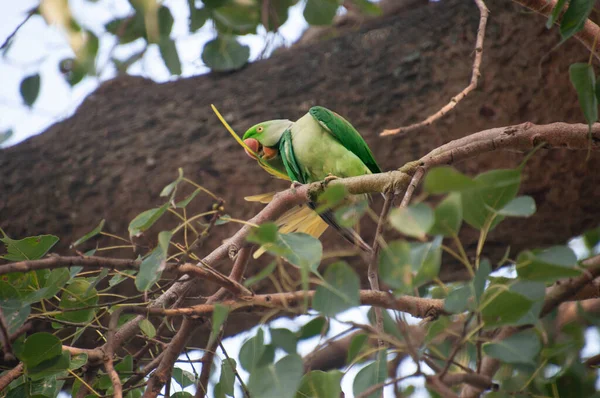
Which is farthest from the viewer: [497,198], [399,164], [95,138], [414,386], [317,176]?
[95,138]

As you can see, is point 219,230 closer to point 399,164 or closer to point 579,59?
point 399,164

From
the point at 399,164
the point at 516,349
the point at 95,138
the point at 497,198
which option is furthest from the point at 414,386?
the point at 95,138

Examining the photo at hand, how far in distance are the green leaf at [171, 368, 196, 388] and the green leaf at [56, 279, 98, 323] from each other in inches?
9.9

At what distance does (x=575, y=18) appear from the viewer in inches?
44.8

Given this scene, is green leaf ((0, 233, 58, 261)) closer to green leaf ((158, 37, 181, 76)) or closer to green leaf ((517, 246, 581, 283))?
green leaf ((158, 37, 181, 76))

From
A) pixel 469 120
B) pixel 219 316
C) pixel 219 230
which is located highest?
pixel 219 316

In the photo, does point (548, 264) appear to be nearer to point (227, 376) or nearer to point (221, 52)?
point (227, 376)

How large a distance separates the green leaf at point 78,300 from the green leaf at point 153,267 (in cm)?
33

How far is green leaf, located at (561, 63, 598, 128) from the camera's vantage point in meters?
1.10

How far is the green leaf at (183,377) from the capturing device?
4.88 ft

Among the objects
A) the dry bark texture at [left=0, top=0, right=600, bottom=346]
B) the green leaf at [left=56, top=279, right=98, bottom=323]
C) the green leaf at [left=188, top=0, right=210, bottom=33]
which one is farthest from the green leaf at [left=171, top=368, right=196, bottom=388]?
the dry bark texture at [left=0, top=0, right=600, bottom=346]

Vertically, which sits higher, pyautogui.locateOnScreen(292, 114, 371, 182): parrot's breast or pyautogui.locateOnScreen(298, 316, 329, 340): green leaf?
pyautogui.locateOnScreen(298, 316, 329, 340): green leaf

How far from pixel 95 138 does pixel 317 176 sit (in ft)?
4.64

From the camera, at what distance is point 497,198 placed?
3.11 ft
